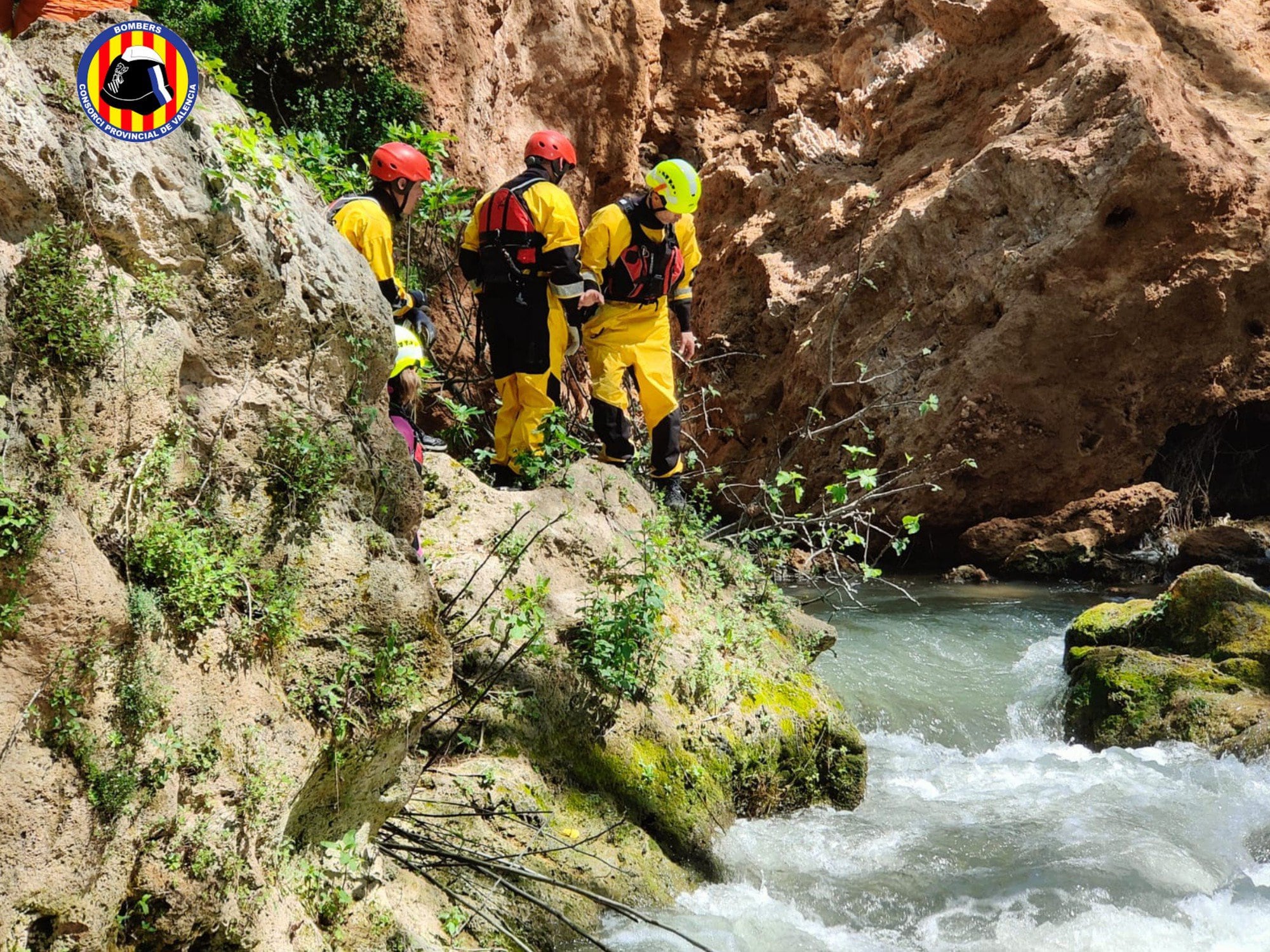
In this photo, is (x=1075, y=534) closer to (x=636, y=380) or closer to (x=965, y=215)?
(x=965, y=215)

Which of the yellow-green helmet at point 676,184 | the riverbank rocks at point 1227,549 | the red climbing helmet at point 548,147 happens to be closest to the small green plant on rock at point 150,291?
the red climbing helmet at point 548,147

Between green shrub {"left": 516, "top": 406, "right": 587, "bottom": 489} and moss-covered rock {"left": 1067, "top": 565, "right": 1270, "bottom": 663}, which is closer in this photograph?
green shrub {"left": 516, "top": 406, "right": 587, "bottom": 489}

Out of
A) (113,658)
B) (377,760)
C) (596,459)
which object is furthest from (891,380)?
(113,658)

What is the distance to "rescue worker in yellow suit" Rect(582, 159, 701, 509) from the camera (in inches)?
247

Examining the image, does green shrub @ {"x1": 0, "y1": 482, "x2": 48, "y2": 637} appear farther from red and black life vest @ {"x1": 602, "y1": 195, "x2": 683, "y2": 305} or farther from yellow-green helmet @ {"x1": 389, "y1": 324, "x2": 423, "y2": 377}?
red and black life vest @ {"x1": 602, "y1": 195, "x2": 683, "y2": 305}

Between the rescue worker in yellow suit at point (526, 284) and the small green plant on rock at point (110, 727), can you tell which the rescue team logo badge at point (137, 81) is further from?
the rescue worker in yellow suit at point (526, 284)

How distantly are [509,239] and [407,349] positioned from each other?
A: 51.9 inches

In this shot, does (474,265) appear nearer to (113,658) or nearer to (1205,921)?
(113,658)

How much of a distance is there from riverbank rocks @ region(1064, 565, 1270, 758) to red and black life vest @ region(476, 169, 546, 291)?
4.06 m

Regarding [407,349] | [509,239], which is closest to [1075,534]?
[509,239]

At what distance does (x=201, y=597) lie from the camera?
268 cm

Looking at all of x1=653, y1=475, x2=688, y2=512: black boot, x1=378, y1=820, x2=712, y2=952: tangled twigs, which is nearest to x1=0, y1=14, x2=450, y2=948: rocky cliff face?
x1=378, y1=820, x2=712, y2=952: tangled twigs

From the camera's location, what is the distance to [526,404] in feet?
19.4

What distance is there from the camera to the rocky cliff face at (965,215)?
9.38 metres
